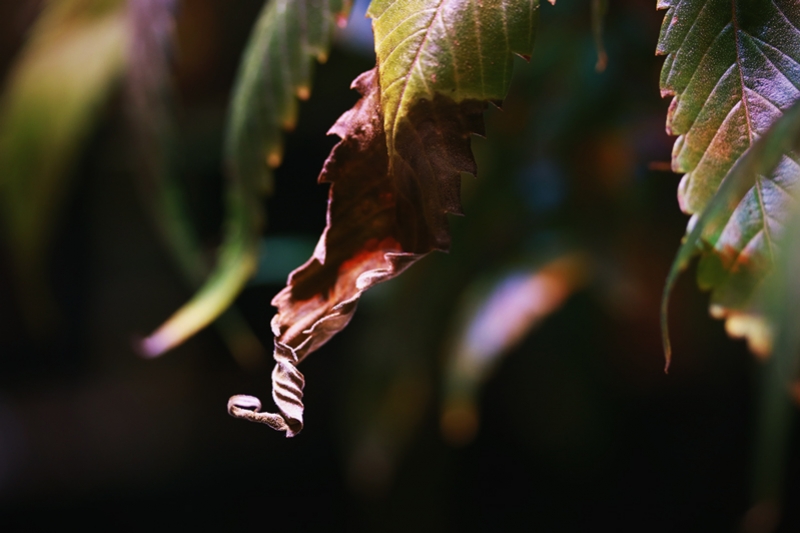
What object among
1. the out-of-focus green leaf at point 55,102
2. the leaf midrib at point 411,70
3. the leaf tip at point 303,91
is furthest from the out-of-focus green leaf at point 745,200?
the out-of-focus green leaf at point 55,102

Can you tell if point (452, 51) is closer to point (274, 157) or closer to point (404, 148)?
point (404, 148)

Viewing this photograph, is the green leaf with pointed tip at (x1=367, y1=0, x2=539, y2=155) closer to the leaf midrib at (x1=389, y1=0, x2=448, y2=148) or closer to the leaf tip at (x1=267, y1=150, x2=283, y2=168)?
the leaf midrib at (x1=389, y1=0, x2=448, y2=148)

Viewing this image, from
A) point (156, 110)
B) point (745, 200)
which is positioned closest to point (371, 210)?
point (745, 200)

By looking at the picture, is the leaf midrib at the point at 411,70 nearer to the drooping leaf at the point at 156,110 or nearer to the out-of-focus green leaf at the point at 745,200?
the out-of-focus green leaf at the point at 745,200

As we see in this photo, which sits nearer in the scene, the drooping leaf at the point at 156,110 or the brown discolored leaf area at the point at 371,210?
the brown discolored leaf area at the point at 371,210

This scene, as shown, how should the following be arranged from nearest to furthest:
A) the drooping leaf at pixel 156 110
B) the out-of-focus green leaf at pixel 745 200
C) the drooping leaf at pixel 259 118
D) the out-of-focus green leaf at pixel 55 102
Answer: the out-of-focus green leaf at pixel 745 200 → the drooping leaf at pixel 259 118 → the drooping leaf at pixel 156 110 → the out-of-focus green leaf at pixel 55 102

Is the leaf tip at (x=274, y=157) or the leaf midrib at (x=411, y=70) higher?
the leaf midrib at (x=411, y=70)

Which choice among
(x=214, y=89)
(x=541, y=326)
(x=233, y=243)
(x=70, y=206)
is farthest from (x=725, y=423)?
(x=70, y=206)

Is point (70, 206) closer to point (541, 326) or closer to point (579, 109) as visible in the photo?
point (541, 326)

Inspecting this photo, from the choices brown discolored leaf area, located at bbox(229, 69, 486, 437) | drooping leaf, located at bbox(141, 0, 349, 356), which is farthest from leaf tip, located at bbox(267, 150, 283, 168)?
brown discolored leaf area, located at bbox(229, 69, 486, 437)
